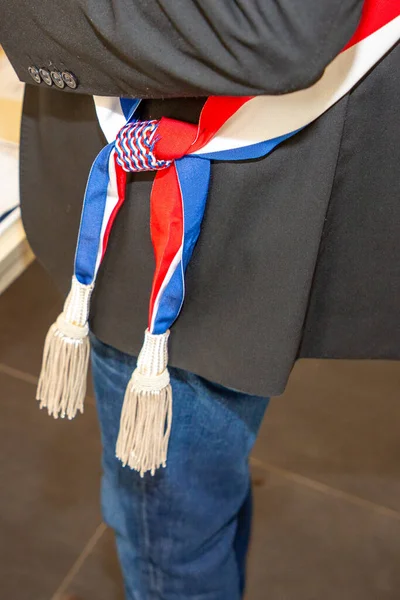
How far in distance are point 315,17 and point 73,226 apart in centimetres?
32

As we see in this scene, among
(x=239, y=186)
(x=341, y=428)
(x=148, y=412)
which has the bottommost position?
(x=341, y=428)

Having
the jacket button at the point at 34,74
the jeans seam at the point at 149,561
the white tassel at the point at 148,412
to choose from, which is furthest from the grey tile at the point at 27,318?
the jacket button at the point at 34,74

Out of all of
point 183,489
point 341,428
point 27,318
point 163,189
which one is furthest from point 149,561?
point 27,318

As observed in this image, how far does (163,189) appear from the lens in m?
0.50

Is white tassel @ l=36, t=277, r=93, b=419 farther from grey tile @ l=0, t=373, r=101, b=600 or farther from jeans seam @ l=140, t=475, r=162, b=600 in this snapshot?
grey tile @ l=0, t=373, r=101, b=600

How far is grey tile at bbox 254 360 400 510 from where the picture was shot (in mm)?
1307

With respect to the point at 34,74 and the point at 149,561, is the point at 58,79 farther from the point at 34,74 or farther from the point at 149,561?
the point at 149,561

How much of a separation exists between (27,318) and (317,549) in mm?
792

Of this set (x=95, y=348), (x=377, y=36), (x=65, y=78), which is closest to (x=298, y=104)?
(x=377, y=36)

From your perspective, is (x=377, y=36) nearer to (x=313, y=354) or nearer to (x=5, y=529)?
(x=313, y=354)

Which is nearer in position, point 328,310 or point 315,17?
point 315,17

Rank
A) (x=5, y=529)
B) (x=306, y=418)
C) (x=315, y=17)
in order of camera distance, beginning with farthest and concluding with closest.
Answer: (x=306, y=418), (x=5, y=529), (x=315, y=17)

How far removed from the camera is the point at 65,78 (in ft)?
1.60

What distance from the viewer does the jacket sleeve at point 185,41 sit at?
0.36 meters
